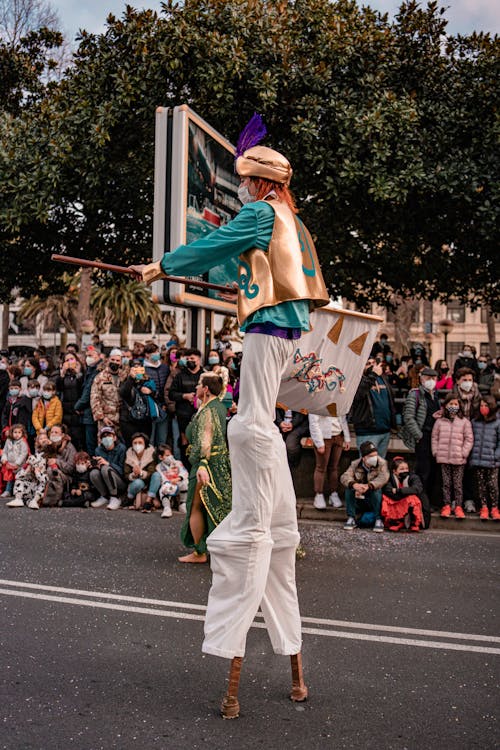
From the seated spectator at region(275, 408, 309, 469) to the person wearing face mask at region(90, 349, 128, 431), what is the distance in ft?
7.70

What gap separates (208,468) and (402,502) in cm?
279

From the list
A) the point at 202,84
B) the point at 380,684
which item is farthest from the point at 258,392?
the point at 202,84

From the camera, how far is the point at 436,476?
32.8 ft

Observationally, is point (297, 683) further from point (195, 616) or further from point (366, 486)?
point (366, 486)

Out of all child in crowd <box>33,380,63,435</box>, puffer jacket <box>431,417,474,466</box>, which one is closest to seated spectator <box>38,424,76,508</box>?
child in crowd <box>33,380,63,435</box>

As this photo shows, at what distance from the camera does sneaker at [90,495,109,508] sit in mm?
10289

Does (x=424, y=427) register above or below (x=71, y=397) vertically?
below

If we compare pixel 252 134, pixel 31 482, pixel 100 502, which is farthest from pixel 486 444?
pixel 252 134

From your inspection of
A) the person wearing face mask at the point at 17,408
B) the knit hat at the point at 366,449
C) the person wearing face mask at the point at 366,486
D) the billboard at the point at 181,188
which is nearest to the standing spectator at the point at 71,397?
the person wearing face mask at the point at 17,408

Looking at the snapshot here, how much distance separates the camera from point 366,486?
907 cm

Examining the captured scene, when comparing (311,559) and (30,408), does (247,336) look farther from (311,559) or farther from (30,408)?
Result: (30,408)

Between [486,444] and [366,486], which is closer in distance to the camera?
[366,486]

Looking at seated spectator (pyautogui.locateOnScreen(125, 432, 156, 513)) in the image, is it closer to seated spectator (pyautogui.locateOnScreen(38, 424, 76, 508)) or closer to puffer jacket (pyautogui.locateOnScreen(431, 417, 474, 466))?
seated spectator (pyautogui.locateOnScreen(38, 424, 76, 508))

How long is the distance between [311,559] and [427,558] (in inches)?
41.9
